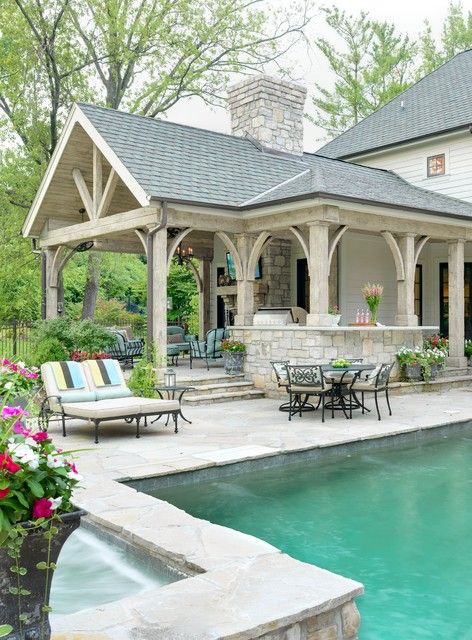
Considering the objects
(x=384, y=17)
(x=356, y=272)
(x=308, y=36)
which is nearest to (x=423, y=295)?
(x=356, y=272)

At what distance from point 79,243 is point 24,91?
775 centimetres

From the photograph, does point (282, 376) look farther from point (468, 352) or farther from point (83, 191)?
point (468, 352)

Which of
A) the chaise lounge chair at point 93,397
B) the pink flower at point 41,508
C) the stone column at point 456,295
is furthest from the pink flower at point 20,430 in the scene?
the stone column at point 456,295

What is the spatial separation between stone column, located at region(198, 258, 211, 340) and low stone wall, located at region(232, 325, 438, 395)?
5004 millimetres

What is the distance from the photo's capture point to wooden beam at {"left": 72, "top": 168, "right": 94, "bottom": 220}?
1309 centimetres

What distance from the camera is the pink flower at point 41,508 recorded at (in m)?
2.61

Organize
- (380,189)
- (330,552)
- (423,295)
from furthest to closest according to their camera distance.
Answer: (423,295)
(380,189)
(330,552)

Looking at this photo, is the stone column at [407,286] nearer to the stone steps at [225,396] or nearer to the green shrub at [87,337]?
the stone steps at [225,396]

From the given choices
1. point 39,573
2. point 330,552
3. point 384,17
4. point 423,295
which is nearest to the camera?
point 39,573

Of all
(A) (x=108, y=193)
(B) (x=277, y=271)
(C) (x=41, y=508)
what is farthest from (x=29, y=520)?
(B) (x=277, y=271)

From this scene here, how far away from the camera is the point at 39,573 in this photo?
2.81m

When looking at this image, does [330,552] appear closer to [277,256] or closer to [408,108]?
[277,256]

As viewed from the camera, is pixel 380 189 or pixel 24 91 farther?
pixel 24 91

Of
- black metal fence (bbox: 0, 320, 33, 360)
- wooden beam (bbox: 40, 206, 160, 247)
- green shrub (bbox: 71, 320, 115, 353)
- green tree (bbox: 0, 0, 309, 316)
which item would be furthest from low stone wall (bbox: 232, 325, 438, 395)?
green tree (bbox: 0, 0, 309, 316)
